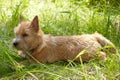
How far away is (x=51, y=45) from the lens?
5453mm

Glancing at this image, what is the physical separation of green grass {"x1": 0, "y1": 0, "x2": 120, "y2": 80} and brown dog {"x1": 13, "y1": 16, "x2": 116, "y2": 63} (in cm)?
12

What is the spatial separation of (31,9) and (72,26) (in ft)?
3.80

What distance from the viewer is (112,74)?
494 cm

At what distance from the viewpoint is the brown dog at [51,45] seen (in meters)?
5.20

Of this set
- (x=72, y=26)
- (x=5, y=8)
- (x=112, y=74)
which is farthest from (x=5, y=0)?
(x=112, y=74)

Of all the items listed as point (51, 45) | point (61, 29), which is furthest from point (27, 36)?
point (61, 29)

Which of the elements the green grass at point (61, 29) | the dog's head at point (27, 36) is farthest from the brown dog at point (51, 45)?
the green grass at point (61, 29)

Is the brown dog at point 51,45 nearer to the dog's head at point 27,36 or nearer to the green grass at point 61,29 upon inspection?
the dog's head at point 27,36

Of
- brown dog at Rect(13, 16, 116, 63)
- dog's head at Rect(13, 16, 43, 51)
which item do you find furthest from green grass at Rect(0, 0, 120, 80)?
dog's head at Rect(13, 16, 43, 51)

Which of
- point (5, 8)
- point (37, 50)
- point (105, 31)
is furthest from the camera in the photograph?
point (5, 8)

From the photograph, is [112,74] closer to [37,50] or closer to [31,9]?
[37,50]

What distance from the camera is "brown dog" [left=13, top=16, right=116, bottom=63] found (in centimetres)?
520

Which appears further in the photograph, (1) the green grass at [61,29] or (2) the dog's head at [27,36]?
(2) the dog's head at [27,36]

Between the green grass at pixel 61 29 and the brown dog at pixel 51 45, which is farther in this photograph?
the brown dog at pixel 51 45
